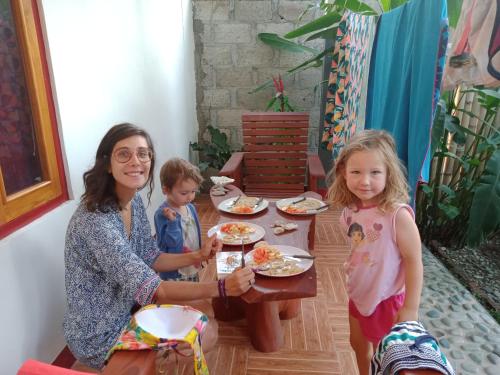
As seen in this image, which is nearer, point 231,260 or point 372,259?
point 372,259

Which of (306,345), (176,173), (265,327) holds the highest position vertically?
(176,173)

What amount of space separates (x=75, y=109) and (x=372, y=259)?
1.80m

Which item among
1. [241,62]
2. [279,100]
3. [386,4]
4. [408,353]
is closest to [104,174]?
[408,353]

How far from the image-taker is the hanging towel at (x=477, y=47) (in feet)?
4.06

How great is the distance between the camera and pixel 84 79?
2.10 metres

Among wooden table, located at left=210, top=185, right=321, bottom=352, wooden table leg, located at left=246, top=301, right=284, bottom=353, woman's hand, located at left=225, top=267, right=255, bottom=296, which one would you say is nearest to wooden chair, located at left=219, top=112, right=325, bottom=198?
wooden table, located at left=210, top=185, right=321, bottom=352

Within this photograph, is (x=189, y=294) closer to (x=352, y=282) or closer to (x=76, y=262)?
(x=76, y=262)

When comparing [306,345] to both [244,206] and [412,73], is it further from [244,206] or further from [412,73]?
[412,73]

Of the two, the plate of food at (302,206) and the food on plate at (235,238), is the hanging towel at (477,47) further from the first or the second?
the food on plate at (235,238)

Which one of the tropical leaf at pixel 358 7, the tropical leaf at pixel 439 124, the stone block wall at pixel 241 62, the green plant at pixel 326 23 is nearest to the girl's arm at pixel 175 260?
the tropical leaf at pixel 439 124

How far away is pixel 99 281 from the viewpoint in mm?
1417

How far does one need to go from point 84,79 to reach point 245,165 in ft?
7.05

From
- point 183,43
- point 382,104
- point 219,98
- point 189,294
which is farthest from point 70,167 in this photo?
point 219,98

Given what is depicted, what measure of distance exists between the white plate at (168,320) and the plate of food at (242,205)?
1.02 metres
